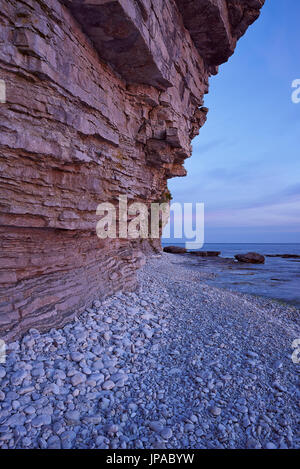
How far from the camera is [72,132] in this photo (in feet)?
20.4

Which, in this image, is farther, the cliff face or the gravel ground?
the cliff face

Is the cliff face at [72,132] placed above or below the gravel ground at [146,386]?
above

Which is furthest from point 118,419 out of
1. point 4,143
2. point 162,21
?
point 162,21

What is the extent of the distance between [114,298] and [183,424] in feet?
16.5

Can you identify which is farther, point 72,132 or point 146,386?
point 72,132

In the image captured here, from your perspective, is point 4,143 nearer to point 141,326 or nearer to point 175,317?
point 141,326

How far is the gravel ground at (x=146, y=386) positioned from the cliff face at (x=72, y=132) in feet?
3.75

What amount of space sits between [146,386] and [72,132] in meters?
6.33

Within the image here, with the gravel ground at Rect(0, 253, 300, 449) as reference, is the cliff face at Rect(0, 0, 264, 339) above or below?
above

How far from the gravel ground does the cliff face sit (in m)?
1.14

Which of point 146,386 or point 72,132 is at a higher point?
point 72,132

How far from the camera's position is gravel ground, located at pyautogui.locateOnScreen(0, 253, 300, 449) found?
3592mm

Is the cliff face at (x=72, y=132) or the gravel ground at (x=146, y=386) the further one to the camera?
the cliff face at (x=72, y=132)

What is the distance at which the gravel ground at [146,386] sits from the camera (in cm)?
359
